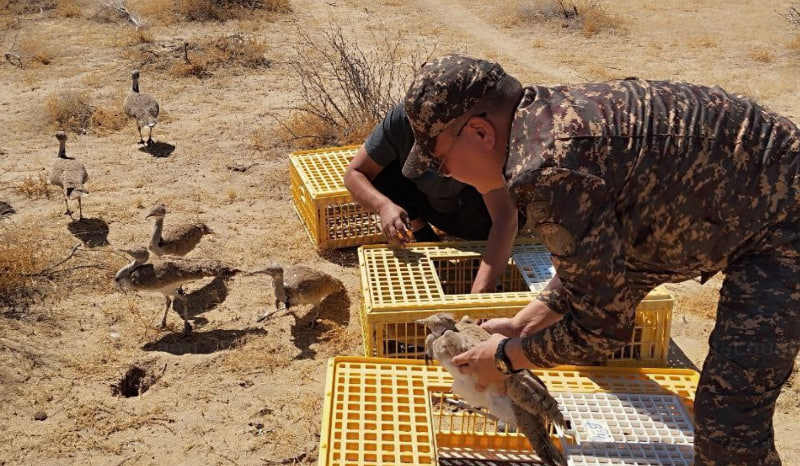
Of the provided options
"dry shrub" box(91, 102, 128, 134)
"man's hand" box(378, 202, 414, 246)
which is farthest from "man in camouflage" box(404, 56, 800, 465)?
"dry shrub" box(91, 102, 128, 134)

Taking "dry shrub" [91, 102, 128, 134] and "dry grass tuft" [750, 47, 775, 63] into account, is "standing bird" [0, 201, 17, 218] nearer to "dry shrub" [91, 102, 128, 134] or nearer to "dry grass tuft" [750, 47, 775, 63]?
"dry shrub" [91, 102, 128, 134]

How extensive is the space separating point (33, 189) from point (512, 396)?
21.5 ft

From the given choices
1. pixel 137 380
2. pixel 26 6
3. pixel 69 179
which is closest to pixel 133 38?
pixel 26 6

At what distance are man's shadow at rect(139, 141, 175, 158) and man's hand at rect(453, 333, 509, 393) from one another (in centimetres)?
716

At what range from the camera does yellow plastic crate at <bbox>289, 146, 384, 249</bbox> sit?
22.0 ft

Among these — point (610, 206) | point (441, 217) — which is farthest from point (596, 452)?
point (441, 217)

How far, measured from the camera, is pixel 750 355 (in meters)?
2.88

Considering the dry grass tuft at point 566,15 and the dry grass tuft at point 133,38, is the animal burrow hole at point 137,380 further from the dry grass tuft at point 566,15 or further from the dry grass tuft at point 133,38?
the dry grass tuft at point 566,15

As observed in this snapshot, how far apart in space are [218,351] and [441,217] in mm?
1990

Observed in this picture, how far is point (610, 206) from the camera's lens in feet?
8.73

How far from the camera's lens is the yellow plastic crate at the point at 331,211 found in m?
6.69

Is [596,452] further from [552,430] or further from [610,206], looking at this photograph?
[610,206]

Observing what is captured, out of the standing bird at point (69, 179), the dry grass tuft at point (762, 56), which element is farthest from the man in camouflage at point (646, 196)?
the dry grass tuft at point (762, 56)

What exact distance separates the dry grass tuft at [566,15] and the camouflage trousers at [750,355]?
552 inches
